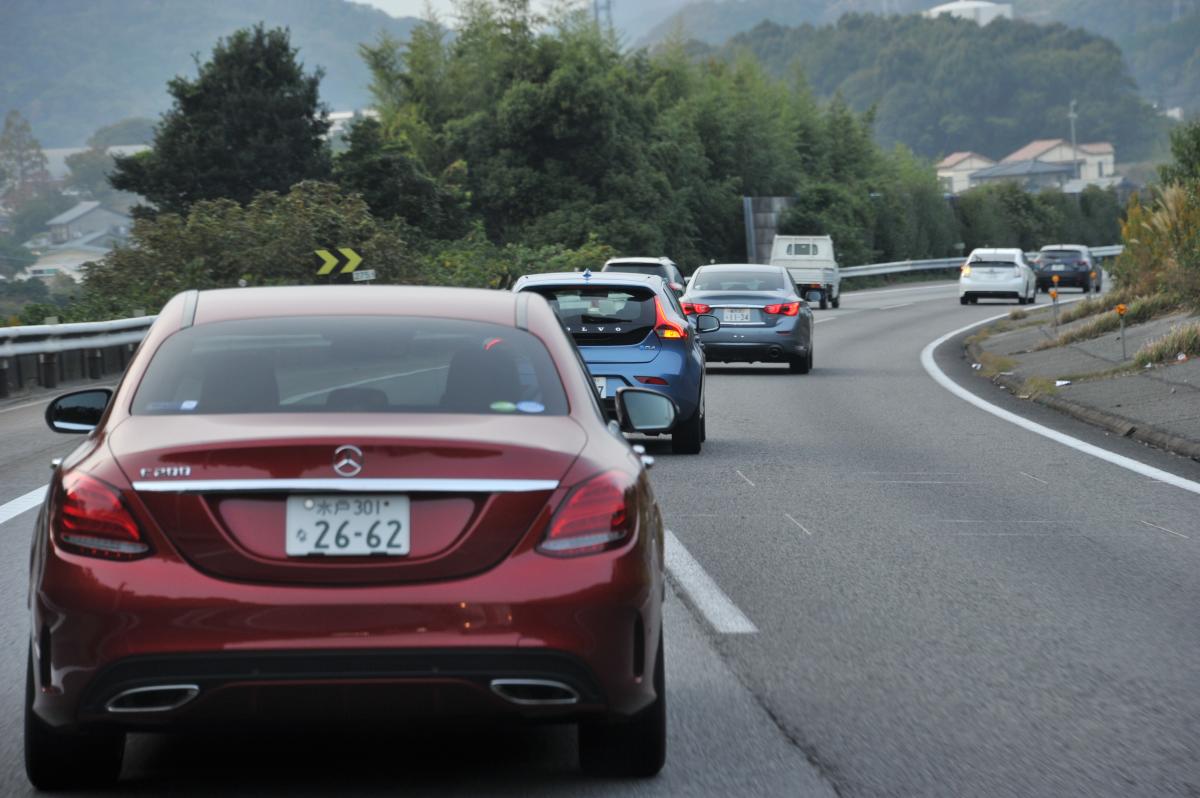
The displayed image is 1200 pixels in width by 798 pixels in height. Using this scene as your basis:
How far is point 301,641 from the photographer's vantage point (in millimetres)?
4332

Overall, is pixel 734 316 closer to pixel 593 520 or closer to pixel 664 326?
pixel 664 326

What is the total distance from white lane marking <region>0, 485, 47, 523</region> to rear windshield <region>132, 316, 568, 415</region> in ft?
19.4

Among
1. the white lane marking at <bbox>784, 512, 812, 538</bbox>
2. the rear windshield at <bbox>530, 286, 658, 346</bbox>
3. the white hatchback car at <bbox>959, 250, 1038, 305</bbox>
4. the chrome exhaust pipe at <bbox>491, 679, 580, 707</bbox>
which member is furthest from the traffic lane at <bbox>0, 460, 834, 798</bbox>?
the white hatchback car at <bbox>959, 250, 1038, 305</bbox>

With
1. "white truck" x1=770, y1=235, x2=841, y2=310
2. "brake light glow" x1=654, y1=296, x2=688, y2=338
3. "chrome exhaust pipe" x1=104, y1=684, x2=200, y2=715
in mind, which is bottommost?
"white truck" x1=770, y1=235, x2=841, y2=310

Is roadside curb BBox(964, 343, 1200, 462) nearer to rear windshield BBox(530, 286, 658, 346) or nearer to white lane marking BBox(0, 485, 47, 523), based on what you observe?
rear windshield BBox(530, 286, 658, 346)

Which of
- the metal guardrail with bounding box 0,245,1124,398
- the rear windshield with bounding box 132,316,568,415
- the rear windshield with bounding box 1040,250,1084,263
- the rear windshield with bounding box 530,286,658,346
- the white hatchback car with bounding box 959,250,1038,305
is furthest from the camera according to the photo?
the rear windshield with bounding box 1040,250,1084,263

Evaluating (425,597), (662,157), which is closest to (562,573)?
(425,597)

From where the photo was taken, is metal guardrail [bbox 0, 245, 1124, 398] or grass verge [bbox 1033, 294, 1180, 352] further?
grass verge [bbox 1033, 294, 1180, 352]

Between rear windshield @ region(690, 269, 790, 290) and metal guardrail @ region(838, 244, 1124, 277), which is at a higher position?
rear windshield @ region(690, 269, 790, 290)

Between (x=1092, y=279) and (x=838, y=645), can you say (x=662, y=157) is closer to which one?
(x=1092, y=279)

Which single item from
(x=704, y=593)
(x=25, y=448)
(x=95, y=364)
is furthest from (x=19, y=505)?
(x=95, y=364)

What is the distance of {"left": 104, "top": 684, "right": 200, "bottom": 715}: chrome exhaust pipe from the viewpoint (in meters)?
4.36

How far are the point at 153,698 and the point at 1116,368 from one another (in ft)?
57.5

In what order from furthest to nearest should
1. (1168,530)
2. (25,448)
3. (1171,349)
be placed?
(1171,349)
(25,448)
(1168,530)
